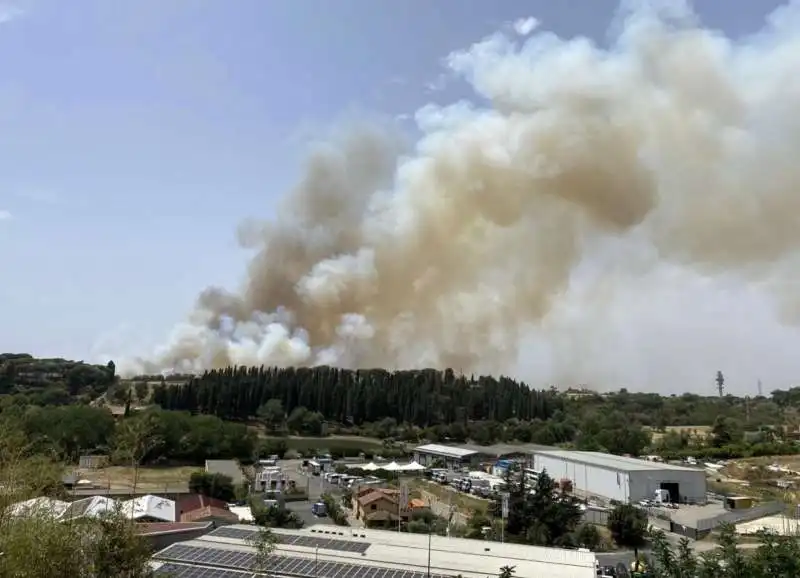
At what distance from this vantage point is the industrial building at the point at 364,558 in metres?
13.2

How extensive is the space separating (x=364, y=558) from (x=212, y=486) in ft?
59.1

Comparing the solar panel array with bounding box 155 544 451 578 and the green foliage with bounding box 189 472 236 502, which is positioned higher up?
the solar panel array with bounding box 155 544 451 578

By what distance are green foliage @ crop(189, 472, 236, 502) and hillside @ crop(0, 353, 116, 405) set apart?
156 feet

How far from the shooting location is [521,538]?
2309 centimetres

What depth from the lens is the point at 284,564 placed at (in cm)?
1352

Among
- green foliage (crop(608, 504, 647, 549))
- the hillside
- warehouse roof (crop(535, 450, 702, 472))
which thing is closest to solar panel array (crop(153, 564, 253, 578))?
green foliage (crop(608, 504, 647, 549))

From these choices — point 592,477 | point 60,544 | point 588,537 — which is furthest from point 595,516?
point 60,544

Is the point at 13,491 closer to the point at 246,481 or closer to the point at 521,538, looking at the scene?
the point at 521,538

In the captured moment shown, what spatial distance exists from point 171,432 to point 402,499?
27.3 meters

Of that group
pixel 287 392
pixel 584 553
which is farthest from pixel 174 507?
pixel 287 392

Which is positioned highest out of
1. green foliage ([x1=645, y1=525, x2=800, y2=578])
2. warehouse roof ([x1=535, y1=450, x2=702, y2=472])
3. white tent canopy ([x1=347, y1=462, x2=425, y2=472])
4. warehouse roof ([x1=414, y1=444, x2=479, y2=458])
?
green foliage ([x1=645, y1=525, x2=800, y2=578])

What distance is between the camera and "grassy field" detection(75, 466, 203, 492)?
3156 centimetres

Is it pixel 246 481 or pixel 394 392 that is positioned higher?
pixel 394 392

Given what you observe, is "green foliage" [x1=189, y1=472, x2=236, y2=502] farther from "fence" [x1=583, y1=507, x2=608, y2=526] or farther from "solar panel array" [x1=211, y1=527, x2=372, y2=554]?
"fence" [x1=583, y1=507, x2=608, y2=526]
